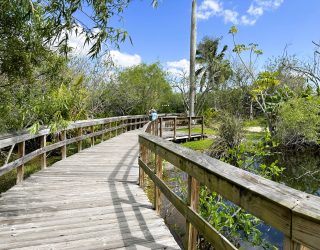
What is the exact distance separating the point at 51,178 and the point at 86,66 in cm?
1338

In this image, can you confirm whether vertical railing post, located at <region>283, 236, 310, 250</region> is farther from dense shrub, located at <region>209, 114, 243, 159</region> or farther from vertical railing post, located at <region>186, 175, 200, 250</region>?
dense shrub, located at <region>209, 114, 243, 159</region>

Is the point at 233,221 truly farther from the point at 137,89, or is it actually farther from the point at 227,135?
the point at 137,89

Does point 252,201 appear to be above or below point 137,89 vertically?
below

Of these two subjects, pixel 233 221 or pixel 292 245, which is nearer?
pixel 292 245

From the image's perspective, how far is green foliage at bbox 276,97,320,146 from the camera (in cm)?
1525

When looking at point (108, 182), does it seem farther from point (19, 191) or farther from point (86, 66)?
point (86, 66)

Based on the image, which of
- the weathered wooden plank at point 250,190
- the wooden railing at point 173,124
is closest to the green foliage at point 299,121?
the wooden railing at point 173,124

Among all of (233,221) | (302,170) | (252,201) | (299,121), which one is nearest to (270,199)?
(252,201)

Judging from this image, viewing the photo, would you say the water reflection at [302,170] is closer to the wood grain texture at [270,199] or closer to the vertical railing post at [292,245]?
the wood grain texture at [270,199]

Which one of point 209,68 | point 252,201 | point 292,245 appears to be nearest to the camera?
point 292,245

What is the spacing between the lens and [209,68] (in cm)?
3988

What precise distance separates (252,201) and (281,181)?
967 centimetres

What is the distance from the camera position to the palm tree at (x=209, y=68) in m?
35.5

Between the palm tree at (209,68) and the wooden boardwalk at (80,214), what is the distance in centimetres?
2856
